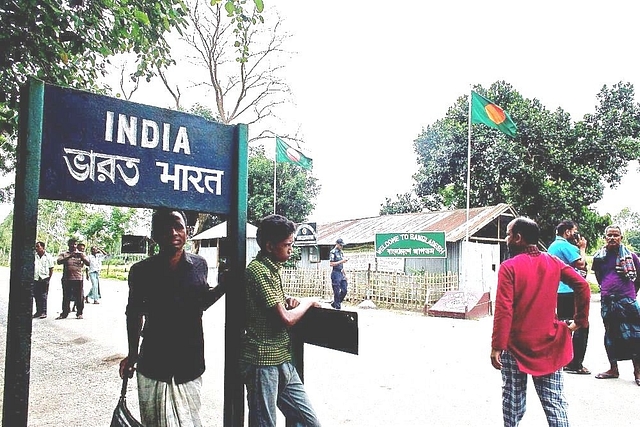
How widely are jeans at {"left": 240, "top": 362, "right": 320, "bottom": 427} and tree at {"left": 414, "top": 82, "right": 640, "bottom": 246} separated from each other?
1942 centimetres

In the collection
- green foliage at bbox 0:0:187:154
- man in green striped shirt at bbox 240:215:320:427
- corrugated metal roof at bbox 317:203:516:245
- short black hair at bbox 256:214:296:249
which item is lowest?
man in green striped shirt at bbox 240:215:320:427

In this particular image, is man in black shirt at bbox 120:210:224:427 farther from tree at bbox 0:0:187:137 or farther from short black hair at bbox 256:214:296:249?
tree at bbox 0:0:187:137

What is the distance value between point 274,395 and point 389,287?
472 inches

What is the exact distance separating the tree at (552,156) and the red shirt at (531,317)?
716 inches

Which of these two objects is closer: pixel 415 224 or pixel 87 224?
pixel 415 224

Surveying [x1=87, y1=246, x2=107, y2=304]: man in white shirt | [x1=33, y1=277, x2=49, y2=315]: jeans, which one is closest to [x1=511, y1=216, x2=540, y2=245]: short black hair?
[x1=33, y1=277, x2=49, y2=315]: jeans

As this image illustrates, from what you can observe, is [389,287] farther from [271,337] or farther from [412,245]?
[271,337]

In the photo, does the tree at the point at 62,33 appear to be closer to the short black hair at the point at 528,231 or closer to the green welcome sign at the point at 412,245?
the short black hair at the point at 528,231

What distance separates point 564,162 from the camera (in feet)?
65.9

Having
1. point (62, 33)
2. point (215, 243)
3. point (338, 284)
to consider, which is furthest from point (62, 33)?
point (215, 243)

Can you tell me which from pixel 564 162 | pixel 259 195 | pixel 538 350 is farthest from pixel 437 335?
pixel 259 195

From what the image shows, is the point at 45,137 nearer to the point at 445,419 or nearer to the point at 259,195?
the point at 445,419

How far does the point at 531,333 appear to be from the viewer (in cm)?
309

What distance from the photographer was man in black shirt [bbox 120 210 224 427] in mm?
2422
